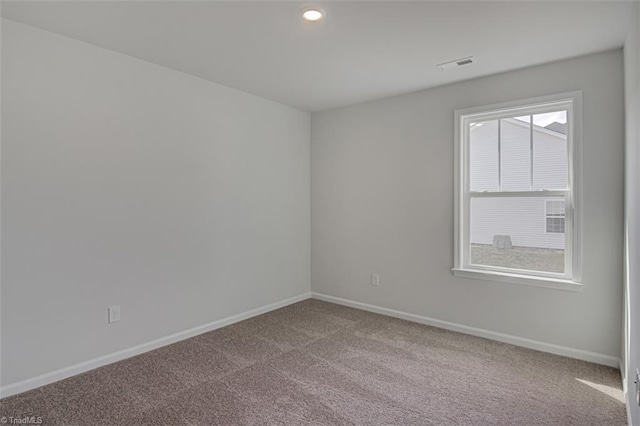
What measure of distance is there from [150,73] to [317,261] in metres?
2.85

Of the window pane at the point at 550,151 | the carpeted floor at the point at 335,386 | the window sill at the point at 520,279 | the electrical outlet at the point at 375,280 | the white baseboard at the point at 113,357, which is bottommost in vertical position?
the carpeted floor at the point at 335,386

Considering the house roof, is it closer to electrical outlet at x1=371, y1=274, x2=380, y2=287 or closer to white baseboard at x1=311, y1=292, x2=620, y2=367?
white baseboard at x1=311, y1=292, x2=620, y2=367

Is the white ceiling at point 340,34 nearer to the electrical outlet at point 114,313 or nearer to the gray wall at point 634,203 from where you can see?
the gray wall at point 634,203

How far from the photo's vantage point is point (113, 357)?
9.16ft

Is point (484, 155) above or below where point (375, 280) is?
above

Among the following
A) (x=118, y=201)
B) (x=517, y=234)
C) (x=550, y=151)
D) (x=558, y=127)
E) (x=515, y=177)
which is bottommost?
(x=517, y=234)

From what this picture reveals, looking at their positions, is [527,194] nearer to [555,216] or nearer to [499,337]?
[555,216]

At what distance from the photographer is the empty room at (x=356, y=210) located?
7.32 feet

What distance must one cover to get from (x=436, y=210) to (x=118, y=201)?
2.92 meters

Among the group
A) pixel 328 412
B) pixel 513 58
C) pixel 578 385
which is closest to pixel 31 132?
pixel 328 412

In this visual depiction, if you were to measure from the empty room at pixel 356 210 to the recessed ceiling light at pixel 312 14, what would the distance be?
0.01 metres

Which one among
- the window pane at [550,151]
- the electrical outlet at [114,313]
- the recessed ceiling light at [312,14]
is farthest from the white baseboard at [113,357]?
the window pane at [550,151]

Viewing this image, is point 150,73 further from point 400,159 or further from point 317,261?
point 317,261

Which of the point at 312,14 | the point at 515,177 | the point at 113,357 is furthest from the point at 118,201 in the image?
the point at 515,177
